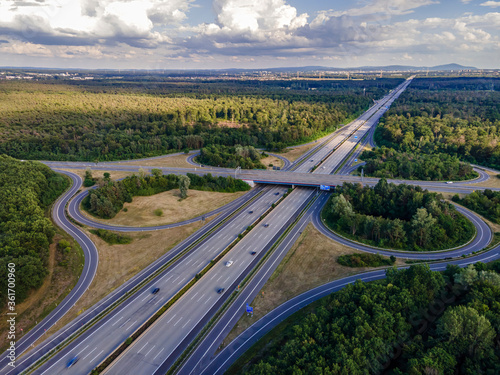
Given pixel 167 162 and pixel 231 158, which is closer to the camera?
pixel 231 158

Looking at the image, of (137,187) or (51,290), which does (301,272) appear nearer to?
(51,290)

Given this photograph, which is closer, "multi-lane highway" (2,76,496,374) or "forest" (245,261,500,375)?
"forest" (245,261,500,375)

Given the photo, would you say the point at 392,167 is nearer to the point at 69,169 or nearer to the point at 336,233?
the point at 336,233

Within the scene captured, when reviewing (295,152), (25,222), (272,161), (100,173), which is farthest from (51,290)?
(295,152)

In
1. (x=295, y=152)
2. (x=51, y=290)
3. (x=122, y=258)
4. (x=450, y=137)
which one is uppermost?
(x=450, y=137)

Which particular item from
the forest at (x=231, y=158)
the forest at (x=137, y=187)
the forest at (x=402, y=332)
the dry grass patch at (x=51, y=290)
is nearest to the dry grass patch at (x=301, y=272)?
the forest at (x=402, y=332)

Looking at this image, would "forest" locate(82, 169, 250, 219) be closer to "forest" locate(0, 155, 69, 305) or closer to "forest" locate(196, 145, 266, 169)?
"forest" locate(0, 155, 69, 305)

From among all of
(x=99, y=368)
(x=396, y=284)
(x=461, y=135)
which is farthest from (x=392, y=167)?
(x=99, y=368)

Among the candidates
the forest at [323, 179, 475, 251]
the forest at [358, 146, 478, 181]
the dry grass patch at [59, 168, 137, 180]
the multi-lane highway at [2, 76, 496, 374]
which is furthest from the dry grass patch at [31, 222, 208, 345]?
the forest at [358, 146, 478, 181]
